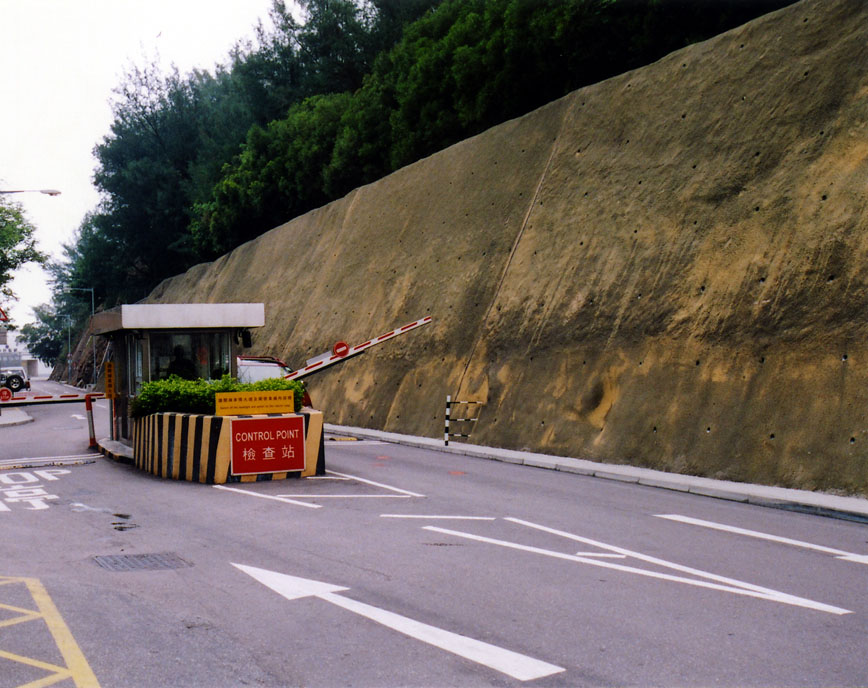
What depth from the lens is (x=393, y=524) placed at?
9.28 metres

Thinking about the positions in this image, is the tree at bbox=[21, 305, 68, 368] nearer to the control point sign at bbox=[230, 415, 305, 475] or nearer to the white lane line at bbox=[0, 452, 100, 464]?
the white lane line at bbox=[0, 452, 100, 464]

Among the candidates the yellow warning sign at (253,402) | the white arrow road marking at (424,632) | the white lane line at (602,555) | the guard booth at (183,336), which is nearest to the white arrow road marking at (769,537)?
the white lane line at (602,555)

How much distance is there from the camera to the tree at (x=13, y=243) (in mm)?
52594

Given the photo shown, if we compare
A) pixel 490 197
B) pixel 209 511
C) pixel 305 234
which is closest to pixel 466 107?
pixel 490 197

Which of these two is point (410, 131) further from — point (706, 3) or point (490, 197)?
point (706, 3)

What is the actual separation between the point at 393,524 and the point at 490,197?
16110 millimetres

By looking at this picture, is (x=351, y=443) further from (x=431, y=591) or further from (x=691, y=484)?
(x=431, y=591)

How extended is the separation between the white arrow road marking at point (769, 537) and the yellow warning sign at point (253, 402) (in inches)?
252

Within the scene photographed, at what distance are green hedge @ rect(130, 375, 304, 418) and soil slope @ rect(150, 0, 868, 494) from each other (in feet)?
18.3

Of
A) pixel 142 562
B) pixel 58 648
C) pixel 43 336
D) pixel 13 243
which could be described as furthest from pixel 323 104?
pixel 43 336

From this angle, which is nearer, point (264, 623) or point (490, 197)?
point (264, 623)

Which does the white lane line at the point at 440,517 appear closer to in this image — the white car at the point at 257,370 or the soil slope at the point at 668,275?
the soil slope at the point at 668,275

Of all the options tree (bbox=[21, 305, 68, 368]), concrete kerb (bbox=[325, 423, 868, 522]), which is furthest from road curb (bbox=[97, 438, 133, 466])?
tree (bbox=[21, 305, 68, 368])

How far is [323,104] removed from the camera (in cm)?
4466
